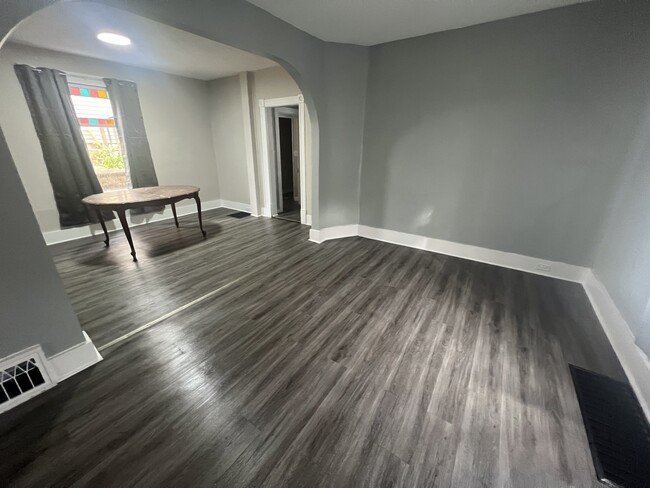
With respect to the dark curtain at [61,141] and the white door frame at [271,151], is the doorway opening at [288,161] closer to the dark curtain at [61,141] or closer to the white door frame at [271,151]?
the white door frame at [271,151]

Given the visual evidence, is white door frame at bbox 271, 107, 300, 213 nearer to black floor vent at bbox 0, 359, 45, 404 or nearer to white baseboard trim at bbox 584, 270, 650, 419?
black floor vent at bbox 0, 359, 45, 404

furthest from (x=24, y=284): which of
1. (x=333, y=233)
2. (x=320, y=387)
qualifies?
(x=333, y=233)

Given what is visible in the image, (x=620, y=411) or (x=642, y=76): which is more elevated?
(x=642, y=76)

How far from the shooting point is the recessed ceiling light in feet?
9.29

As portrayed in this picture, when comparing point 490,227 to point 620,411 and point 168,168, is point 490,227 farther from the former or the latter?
point 168,168

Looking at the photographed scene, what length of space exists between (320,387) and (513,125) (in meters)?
3.17

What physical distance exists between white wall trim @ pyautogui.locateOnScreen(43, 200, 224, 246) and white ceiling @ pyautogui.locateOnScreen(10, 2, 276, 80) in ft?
7.60

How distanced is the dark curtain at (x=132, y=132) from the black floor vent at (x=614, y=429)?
5804mm

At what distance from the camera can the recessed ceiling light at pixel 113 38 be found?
2832 mm

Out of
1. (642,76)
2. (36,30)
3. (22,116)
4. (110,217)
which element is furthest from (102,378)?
(642,76)

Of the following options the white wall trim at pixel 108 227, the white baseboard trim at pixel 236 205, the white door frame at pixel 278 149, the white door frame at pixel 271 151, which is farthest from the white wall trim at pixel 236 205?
the white door frame at pixel 278 149

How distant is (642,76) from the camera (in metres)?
2.12

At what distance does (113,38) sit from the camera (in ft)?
9.67

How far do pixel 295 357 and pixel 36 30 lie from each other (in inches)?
170
